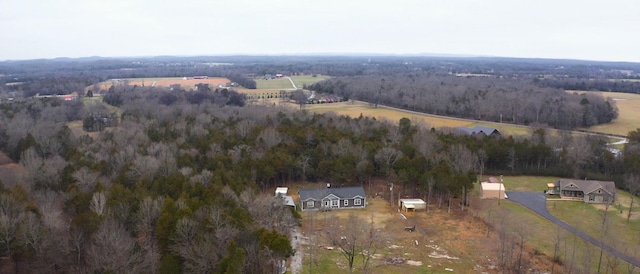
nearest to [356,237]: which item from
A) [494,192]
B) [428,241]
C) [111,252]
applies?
[428,241]

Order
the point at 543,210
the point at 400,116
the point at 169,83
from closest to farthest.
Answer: the point at 543,210 → the point at 400,116 → the point at 169,83

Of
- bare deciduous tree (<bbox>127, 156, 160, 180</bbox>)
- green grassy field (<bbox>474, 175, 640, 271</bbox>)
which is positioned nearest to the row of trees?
green grassy field (<bbox>474, 175, 640, 271</bbox>)

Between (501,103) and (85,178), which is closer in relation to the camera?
(85,178)

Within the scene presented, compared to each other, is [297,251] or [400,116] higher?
[400,116]

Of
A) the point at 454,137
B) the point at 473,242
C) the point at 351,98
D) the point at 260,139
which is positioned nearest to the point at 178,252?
the point at 473,242

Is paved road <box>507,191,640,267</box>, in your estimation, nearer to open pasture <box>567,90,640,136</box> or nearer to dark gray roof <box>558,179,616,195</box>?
dark gray roof <box>558,179,616,195</box>

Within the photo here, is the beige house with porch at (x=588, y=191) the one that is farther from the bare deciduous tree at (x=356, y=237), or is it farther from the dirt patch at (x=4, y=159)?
the dirt patch at (x=4, y=159)

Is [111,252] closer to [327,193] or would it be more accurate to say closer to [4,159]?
[327,193]

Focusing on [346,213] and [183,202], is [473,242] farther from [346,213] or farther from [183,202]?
[183,202]
